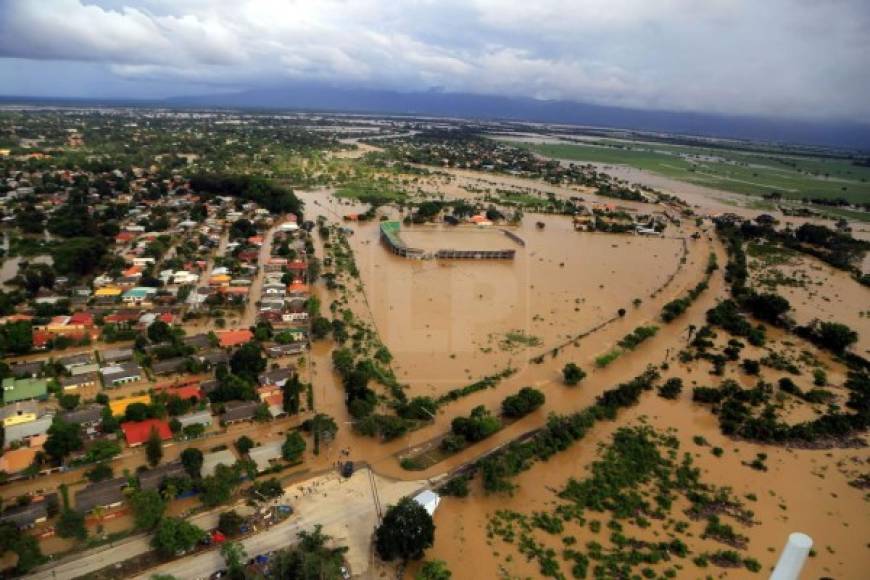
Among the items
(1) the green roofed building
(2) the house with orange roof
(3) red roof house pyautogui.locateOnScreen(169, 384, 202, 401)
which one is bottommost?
(1) the green roofed building

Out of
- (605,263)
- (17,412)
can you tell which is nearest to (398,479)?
(17,412)

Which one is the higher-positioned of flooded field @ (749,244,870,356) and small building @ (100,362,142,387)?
flooded field @ (749,244,870,356)

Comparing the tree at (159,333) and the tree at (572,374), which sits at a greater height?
the tree at (159,333)

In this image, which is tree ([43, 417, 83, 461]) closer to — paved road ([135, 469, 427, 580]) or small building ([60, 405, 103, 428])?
small building ([60, 405, 103, 428])

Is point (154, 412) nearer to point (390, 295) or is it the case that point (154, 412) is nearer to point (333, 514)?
Result: point (333, 514)

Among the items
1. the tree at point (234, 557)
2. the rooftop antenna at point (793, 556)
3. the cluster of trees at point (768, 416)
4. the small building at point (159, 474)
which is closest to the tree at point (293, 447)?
the small building at point (159, 474)

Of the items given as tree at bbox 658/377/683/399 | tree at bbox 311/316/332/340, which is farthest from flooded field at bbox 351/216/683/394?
tree at bbox 658/377/683/399

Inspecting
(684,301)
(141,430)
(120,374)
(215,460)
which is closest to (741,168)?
(684,301)

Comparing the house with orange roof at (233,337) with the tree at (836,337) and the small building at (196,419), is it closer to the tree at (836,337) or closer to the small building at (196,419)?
the small building at (196,419)
